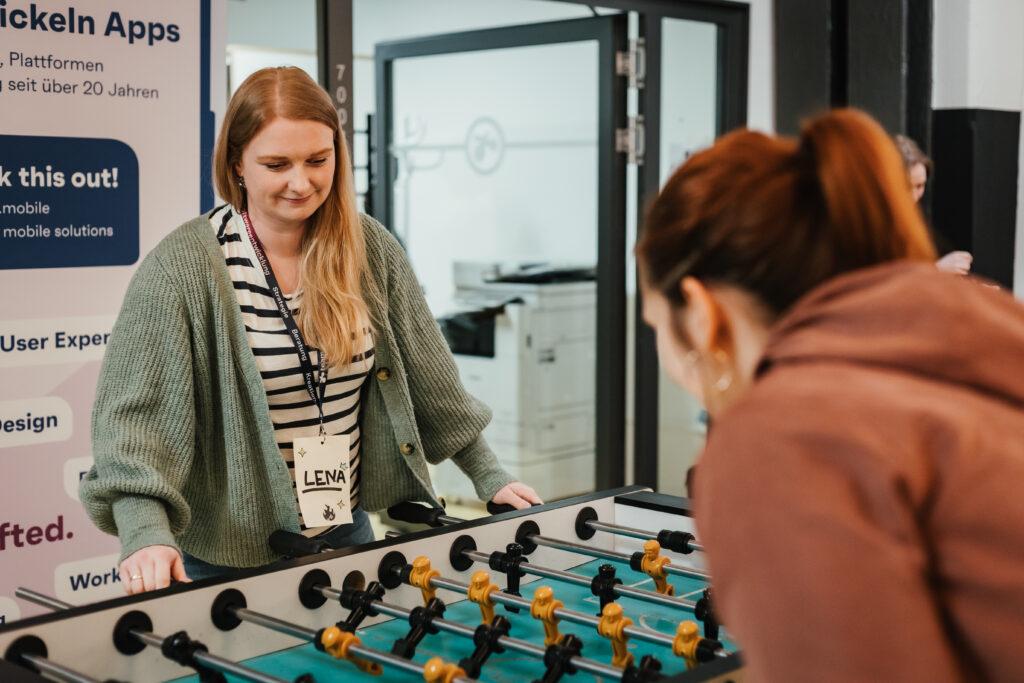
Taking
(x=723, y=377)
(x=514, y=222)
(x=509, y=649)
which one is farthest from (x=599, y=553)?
(x=514, y=222)

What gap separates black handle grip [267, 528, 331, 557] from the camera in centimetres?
180

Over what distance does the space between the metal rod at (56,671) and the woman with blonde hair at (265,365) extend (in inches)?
15.7

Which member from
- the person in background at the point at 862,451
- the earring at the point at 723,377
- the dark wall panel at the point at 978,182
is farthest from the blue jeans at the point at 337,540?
the dark wall panel at the point at 978,182

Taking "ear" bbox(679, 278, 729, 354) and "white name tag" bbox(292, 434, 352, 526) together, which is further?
"white name tag" bbox(292, 434, 352, 526)

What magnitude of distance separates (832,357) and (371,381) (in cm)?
142

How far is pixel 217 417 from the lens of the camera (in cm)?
203

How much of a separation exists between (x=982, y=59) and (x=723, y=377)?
4.49 metres

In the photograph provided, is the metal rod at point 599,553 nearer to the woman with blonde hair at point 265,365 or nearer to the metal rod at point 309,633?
the woman with blonde hair at point 265,365

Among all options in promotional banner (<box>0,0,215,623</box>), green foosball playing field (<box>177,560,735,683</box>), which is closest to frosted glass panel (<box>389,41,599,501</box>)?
promotional banner (<box>0,0,215,623</box>)

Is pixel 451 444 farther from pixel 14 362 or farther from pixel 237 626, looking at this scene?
pixel 14 362

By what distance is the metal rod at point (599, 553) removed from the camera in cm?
192

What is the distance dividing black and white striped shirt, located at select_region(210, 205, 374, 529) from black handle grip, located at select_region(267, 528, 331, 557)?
0.21m

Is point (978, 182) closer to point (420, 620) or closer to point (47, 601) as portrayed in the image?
point (420, 620)

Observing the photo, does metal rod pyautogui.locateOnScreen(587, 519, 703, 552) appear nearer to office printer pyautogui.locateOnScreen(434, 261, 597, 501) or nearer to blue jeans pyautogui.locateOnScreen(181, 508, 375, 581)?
blue jeans pyautogui.locateOnScreen(181, 508, 375, 581)
